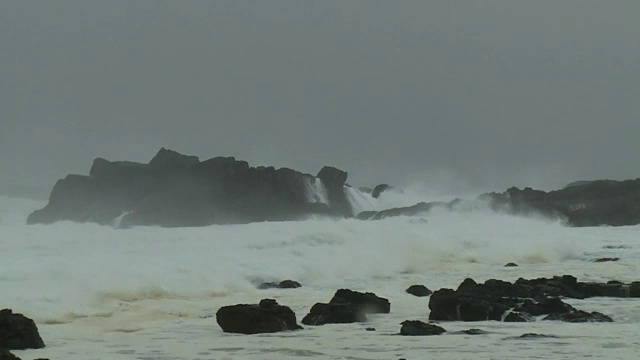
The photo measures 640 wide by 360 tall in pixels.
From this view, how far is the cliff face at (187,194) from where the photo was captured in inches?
2771

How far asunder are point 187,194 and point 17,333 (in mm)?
62670

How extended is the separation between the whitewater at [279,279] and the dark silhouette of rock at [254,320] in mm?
216

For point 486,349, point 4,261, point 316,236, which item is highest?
point 316,236

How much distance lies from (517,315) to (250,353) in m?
5.00

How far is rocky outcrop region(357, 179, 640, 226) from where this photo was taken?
66250 mm

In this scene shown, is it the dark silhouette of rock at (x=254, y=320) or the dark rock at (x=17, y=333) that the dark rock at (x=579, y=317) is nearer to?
the dark silhouette of rock at (x=254, y=320)

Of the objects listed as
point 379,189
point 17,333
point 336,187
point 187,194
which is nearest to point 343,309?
point 17,333

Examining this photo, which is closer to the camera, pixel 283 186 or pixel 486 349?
pixel 486 349

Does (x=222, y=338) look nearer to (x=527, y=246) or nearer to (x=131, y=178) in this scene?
(x=527, y=246)

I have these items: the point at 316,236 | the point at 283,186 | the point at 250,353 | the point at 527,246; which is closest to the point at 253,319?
the point at 250,353

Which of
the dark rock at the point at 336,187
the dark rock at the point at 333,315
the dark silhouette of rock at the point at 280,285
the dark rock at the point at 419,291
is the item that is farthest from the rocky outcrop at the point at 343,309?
the dark rock at the point at 336,187

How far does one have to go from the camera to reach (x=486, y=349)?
30.2 ft

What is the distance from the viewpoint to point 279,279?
21078mm

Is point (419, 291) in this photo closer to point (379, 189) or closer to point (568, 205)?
point (568, 205)
